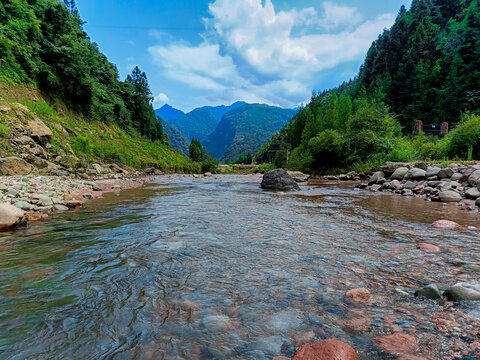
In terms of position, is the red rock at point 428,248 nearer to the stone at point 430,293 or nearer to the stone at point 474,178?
the stone at point 430,293

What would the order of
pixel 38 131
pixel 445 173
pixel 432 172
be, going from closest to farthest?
1. pixel 445 173
2. pixel 432 172
3. pixel 38 131

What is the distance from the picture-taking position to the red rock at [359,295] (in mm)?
2303

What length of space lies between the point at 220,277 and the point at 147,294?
83 centimetres

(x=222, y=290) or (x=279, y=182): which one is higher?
(x=279, y=182)

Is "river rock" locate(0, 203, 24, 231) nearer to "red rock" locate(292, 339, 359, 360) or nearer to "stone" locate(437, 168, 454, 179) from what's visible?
"red rock" locate(292, 339, 359, 360)

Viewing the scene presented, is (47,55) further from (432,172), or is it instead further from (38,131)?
(432,172)

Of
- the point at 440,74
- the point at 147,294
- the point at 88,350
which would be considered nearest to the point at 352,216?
the point at 147,294

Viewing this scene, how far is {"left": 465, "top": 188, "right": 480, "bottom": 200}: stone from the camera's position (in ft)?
27.4

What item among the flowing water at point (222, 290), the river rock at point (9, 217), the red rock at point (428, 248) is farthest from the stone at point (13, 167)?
the red rock at point (428, 248)

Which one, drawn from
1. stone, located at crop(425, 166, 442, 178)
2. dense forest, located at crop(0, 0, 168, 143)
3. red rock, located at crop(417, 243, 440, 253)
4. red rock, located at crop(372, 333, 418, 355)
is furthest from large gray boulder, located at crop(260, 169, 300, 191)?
dense forest, located at crop(0, 0, 168, 143)

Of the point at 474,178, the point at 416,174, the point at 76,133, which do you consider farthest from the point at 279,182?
the point at 76,133

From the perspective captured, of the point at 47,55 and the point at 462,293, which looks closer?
the point at 462,293

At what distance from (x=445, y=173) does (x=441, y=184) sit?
1747 mm

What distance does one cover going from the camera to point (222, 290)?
2531 millimetres
